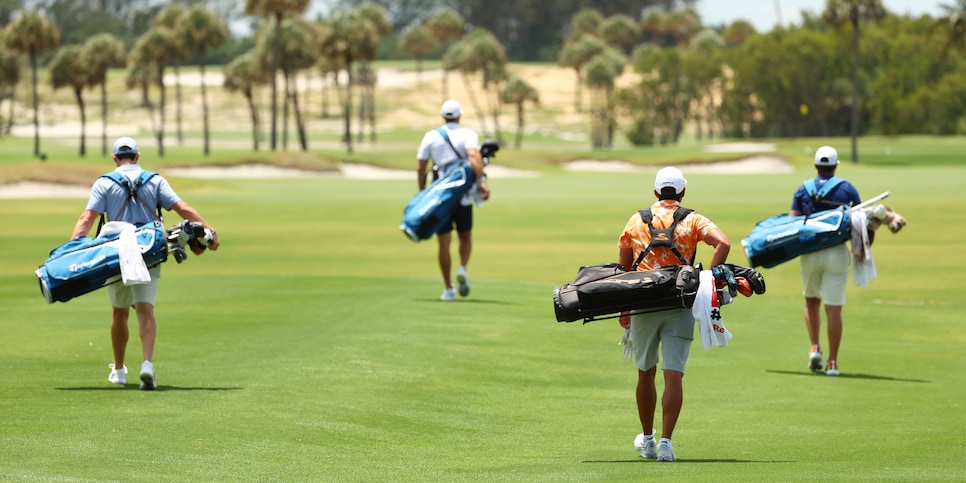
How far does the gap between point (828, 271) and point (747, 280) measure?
16.8 ft

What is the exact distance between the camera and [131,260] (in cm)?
1216

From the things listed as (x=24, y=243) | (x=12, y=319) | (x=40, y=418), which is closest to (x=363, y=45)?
(x=24, y=243)

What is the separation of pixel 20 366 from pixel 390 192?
42571mm

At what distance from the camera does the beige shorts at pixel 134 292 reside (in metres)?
12.8

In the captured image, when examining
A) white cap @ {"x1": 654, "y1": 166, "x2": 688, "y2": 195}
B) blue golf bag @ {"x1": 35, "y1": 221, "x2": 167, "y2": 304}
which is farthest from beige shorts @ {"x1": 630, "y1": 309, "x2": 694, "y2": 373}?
blue golf bag @ {"x1": 35, "y1": 221, "x2": 167, "y2": 304}

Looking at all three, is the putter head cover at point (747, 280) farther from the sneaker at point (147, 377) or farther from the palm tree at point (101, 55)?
the palm tree at point (101, 55)

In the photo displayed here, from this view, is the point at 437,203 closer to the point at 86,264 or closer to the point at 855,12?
the point at 86,264

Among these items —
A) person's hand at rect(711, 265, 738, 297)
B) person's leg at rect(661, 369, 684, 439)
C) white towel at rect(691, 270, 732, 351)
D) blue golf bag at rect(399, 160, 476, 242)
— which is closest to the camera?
white towel at rect(691, 270, 732, 351)

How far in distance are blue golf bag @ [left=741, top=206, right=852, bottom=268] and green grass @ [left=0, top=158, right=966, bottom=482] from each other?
1215 mm

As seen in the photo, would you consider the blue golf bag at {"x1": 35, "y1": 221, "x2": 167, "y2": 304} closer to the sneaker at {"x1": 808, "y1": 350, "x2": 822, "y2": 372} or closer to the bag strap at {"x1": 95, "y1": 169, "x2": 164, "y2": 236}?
the bag strap at {"x1": 95, "y1": 169, "x2": 164, "y2": 236}

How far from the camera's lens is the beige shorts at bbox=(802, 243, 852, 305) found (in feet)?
48.7

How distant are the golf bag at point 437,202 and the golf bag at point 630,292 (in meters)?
7.99

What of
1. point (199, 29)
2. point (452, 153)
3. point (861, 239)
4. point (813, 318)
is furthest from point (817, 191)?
point (199, 29)

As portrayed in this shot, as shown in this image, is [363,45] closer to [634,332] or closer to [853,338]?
[853,338]
